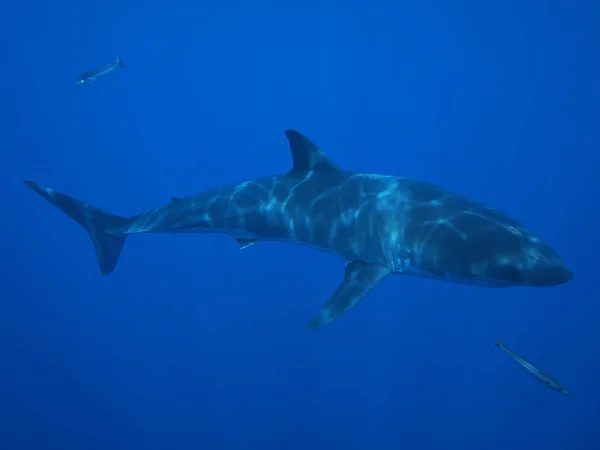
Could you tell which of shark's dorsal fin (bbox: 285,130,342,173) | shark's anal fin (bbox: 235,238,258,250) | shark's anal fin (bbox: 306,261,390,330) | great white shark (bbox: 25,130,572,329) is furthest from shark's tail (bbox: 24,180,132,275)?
shark's anal fin (bbox: 306,261,390,330)

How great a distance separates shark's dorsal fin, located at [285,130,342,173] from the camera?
6.88 m

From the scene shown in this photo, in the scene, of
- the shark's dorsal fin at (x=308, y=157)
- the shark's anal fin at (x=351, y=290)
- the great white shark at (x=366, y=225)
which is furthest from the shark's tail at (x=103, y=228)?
the shark's anal fin at (x=351, y=290)

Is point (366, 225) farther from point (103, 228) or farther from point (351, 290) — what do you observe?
point (103, 228)

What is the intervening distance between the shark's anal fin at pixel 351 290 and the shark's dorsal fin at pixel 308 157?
181cm

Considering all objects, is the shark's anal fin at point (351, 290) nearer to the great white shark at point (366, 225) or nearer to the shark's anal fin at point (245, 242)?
the great white shark at point (366, 225)

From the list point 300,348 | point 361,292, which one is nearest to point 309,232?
point 361,292

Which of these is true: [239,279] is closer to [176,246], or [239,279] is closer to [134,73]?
[176,246]

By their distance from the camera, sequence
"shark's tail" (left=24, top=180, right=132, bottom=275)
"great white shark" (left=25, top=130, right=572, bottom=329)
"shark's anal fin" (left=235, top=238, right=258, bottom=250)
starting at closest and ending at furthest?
"great white shark" (left=25, top=130, right=572, bottom=329) < "shark's anal fin" (left=235, top=238, right=258, bottom=250) < "shark's tail" (left=24, top=180, right=132, bottom=275)

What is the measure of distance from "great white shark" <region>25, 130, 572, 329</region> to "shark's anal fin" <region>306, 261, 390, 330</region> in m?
0.02

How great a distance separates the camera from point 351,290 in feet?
19.8

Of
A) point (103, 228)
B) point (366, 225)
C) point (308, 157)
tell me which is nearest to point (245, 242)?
point (308, 157)

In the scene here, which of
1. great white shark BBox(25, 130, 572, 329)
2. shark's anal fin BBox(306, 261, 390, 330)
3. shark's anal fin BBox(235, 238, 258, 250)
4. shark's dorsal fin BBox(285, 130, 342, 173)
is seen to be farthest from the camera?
shark's anal fin BBox(235, 238, 258, 250)

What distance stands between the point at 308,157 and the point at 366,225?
168 centimetres

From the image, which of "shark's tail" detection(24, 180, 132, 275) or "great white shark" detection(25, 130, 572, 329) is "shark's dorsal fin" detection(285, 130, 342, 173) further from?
"shark's tail" detection(24, 180, 132, 275)
